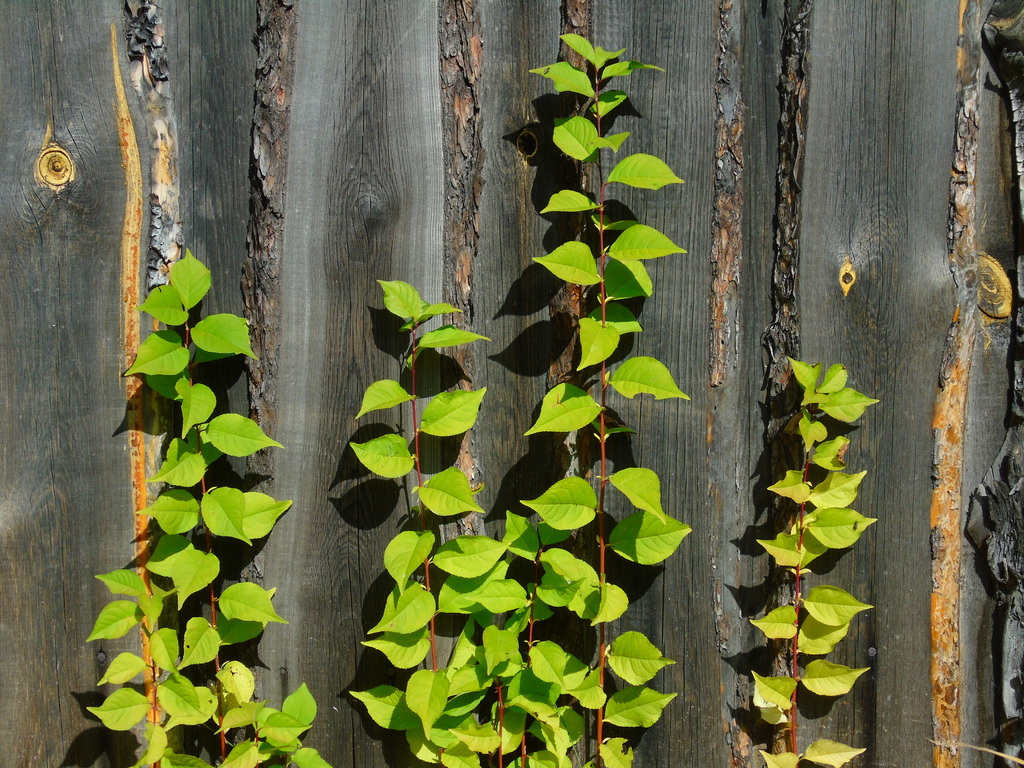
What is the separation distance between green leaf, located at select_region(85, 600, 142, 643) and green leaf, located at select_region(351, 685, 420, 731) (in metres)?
0.46

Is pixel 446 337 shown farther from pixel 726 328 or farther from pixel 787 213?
pixel 787 213

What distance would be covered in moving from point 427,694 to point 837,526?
0.86 metres

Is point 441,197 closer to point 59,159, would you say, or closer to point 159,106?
point 159,106

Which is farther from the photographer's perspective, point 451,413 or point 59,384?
point 59,384

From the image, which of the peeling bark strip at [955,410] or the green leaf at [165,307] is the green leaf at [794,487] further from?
the green leaf at [165,307]

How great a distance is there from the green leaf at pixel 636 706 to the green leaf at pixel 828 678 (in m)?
0.29

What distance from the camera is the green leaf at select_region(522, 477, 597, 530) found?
1.20 meters

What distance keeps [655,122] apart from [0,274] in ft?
4.51

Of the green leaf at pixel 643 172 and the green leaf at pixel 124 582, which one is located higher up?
the green leaf at pixel 643 172

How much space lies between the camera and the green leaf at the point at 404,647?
1.27 metres

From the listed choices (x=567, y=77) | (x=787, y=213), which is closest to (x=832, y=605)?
(x=787, y=213)

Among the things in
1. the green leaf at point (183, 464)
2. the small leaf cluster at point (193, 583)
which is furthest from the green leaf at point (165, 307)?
the green leaf at point (183, 464)

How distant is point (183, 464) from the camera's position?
128 centimetres

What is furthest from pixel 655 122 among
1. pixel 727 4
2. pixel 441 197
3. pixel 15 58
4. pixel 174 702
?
pixel 174 702
